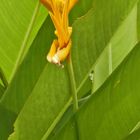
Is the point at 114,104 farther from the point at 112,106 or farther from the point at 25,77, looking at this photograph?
the point at 25,77

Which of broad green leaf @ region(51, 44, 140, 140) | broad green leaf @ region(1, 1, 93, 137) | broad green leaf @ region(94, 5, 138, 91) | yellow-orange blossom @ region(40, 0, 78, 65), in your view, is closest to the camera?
yellow-orange blossom @ region(40, 0, 78, 65)

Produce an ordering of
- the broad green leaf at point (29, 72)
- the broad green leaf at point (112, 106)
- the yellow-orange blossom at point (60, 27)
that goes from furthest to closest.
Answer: the broad green leaf at point (29, 72) → the broad green leaf at point (112, 106) → the yellow-orange blossom at point (60, 27)

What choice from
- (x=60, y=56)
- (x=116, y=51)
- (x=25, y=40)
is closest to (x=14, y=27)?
(x=25, y=40)

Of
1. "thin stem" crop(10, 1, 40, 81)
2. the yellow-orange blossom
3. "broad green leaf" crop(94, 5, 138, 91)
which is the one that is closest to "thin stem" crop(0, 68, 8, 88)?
"thin stem" crop(10, 1, 40, 81)

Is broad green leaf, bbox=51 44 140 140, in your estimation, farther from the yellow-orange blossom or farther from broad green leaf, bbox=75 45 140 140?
the yellow-orange blossom

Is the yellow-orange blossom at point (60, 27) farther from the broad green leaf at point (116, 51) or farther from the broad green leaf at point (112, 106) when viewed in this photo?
the broad green leaf at point (116, 51)

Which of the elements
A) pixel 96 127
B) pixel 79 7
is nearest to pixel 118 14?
pixel 79 7

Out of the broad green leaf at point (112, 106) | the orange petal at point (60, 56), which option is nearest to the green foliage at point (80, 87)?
the broad green leaf at point (112, 106)
